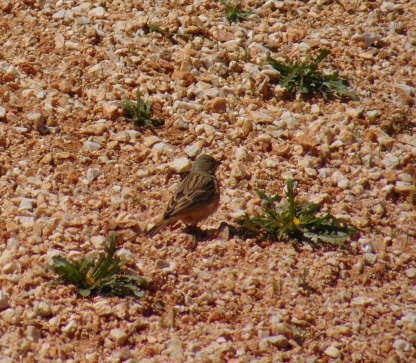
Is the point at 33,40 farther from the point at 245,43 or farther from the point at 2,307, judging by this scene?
the point at 2,307

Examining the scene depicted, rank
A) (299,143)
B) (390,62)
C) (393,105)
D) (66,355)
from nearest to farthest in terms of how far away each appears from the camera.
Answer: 1. (66,355)
2. (299,143)
3. (393,105)
4. (390,62)

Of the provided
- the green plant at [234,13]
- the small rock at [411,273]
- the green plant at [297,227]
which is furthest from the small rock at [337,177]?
the green plant at [234,13]

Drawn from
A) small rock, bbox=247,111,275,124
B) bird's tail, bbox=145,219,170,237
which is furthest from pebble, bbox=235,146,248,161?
bird's tail, bbox=145,219,170,237

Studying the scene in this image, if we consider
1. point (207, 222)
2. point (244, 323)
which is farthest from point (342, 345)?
point (207, 222)

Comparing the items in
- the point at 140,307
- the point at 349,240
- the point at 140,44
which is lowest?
the point at 349,240

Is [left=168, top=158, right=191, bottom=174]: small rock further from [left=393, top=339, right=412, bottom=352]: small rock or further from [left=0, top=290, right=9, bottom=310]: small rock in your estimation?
[left=393, top=339, right=412, bottom=352]: small rock

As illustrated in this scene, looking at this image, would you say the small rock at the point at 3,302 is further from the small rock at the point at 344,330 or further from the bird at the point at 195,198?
the small rock at the point at 344,330

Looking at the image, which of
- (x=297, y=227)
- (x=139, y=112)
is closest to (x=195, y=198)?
(x=297, y=227)
